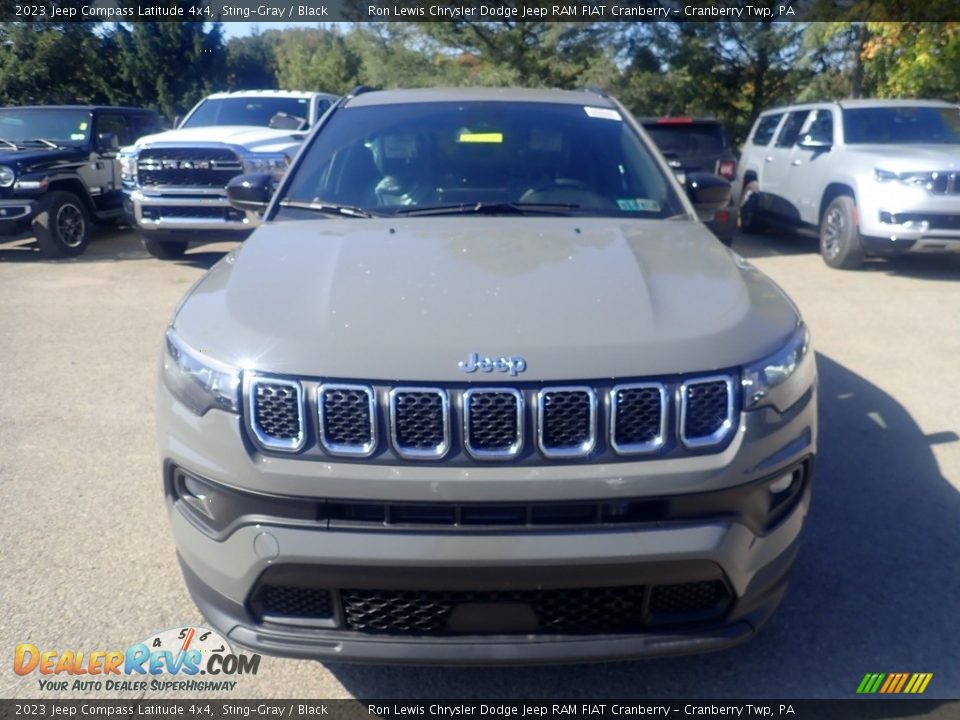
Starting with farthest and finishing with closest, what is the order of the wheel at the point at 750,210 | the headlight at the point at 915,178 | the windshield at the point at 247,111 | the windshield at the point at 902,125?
the wheel at the point at 750,210
the windshield at the point at 247,111
the windshield at the point at 902,125
the headlight at the point at 915,178

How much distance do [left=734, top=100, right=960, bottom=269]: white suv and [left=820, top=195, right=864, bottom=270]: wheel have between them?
1 cm

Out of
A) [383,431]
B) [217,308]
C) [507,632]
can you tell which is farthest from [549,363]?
[217,308]

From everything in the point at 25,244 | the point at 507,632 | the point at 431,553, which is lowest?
the point at 25,244

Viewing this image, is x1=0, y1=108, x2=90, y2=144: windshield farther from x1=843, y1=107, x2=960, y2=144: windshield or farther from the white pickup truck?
x1=843, y1=107, x2=960, y2=144: windshield

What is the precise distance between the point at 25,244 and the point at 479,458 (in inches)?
469

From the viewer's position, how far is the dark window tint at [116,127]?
12062mm

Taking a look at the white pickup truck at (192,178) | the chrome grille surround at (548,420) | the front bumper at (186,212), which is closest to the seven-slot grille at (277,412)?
the chrome grille surround at (548,420)

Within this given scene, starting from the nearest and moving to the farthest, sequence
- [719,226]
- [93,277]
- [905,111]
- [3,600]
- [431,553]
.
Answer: [431,553] → [3,600] → [719,226] → [93,277] → [905,111]

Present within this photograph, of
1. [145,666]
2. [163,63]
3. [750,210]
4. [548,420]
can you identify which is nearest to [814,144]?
[750,210]

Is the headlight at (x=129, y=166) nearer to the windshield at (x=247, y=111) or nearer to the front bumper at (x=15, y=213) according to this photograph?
the front bumper at (x=15, y=213)

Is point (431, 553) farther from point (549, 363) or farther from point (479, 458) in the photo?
point (549, 363)

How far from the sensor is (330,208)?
3.78m

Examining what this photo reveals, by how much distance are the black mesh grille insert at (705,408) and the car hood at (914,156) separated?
7.88 meters

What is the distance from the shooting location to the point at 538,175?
4004 millimetres
